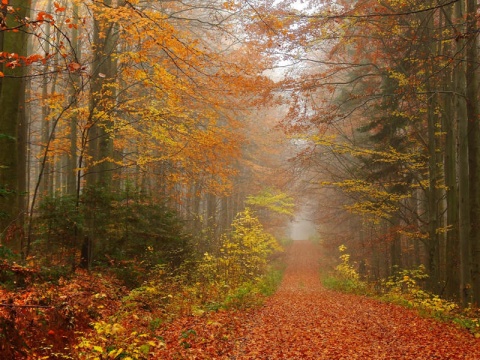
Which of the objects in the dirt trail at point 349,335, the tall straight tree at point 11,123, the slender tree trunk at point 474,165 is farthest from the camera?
the slender tree trunk at point 474,165

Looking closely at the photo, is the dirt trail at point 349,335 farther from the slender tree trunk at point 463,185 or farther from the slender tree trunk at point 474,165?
the slender tree trunk at point 474,165

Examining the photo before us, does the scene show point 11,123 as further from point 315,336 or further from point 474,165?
point 474,165

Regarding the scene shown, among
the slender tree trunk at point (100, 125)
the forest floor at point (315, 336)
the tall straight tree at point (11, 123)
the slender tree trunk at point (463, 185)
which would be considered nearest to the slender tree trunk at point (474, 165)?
the slender tree trunk at point (463, 185)

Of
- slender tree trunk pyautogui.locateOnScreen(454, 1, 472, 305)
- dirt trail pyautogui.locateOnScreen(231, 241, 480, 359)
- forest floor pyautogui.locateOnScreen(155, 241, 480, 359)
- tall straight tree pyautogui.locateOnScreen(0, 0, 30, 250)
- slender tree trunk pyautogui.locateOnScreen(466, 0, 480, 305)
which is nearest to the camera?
forest floor pyautogui.locateOnScreen(155, 241, 480, 359)

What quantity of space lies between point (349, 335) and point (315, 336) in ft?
2.22

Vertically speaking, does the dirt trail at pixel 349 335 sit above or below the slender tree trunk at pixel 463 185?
below

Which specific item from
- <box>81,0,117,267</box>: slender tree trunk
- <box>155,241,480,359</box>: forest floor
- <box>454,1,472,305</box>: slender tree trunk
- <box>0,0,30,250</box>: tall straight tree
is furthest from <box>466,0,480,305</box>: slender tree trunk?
<box>0,0,30,250</box>: tall straight tree

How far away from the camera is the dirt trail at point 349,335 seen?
18.8 feet

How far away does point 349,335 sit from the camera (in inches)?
269

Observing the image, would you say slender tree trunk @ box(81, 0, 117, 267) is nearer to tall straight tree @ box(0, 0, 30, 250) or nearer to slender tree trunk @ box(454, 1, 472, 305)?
tall straight tree @ box(0, 0, 30, 250)

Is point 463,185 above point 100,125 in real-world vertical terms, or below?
below

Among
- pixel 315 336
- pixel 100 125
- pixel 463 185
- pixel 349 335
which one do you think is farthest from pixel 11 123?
pixel 463 185

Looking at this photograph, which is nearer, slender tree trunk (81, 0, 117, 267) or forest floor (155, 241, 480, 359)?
forest floor (155, 241, 480, 359)

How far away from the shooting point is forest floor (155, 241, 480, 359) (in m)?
5.59
